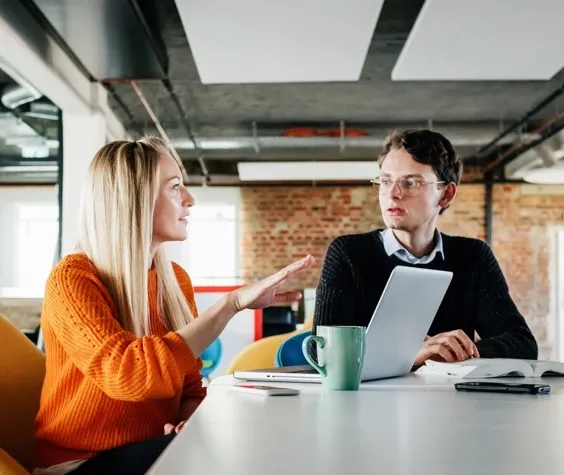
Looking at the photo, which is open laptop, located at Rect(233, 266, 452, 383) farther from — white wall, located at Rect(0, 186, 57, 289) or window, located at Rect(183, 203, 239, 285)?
window, located at Rect(183, 203, 239, 285)

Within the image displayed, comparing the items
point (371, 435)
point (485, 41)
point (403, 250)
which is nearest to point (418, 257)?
point (403, 250)

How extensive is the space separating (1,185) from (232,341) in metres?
6.65

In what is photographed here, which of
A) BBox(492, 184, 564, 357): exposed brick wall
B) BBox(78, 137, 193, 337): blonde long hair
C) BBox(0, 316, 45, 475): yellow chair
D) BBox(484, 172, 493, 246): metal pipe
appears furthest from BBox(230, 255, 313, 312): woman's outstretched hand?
BBox(484, 172, 493, 246): metal pipe

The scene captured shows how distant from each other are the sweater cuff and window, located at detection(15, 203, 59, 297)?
5.60m

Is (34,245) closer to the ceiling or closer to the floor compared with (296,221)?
closer to the floor

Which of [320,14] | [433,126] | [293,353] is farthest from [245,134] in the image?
[293,353]

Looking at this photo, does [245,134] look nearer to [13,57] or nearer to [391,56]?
[391,56]

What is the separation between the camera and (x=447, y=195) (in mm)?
2582

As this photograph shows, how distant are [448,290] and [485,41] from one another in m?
3.20

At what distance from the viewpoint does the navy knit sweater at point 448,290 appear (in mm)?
2270

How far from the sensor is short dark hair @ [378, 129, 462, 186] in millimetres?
2457

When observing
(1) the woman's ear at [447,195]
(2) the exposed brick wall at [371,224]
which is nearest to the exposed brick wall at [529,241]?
(2) the exposed brick wall at [371,224]

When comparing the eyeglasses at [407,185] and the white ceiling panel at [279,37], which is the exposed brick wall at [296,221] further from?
the eyeglasses at [407,185]

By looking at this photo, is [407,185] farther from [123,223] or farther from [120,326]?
[120,326]
